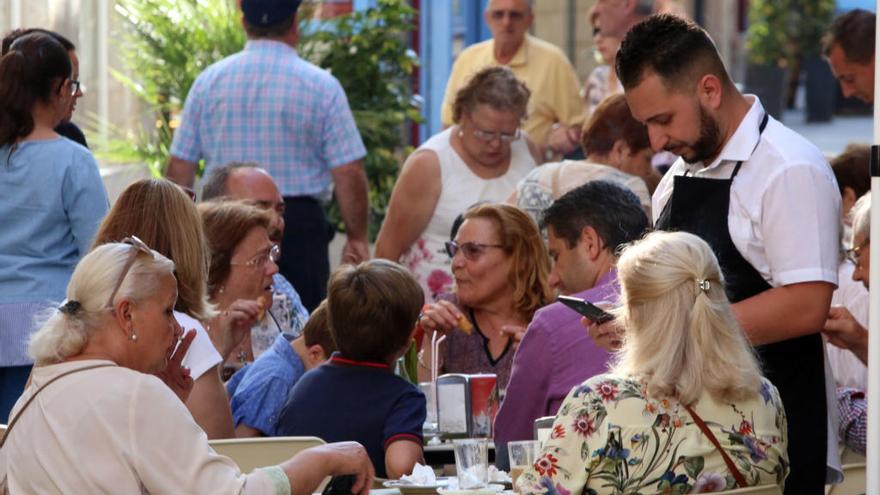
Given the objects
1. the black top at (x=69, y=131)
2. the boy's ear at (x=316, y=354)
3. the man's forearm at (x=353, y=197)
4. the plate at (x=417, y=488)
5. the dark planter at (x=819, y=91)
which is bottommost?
the dark planter at (x=819, y=91)

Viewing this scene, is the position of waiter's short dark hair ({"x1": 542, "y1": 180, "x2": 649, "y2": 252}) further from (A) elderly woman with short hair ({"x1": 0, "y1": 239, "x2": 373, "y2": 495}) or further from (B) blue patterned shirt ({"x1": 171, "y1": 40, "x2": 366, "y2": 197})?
(B) blue patterned shirt ({"x1": 171, "y1": 40, "x2": 366, "y2": 197})

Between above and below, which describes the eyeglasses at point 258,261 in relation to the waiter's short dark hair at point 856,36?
below

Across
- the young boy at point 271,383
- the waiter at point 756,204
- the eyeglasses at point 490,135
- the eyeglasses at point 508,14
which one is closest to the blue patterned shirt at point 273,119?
the eyeglasses at point 490,135

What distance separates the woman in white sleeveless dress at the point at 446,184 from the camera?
6.75 m

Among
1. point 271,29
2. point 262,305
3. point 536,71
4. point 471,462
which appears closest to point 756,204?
point 471,462

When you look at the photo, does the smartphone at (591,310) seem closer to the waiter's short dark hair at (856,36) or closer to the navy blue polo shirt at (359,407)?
the navy blue polo shirt at (359,407)

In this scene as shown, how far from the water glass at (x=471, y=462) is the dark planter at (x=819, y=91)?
23.7m

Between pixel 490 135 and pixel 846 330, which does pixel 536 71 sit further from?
pixel 846 330

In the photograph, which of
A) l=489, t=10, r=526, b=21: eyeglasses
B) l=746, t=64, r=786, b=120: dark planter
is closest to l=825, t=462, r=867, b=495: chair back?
l=489, t=10, r=526, b=21: eyeglasses

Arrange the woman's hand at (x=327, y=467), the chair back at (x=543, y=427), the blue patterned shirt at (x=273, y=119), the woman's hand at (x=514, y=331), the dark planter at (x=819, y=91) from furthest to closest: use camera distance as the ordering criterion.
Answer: the dark planter at (x=819, y=91), the blue patterned shirt at (x=273, y=119), the woman's hand at (x=514, y=331), the chair back at (x=543, y=427), the woman's hand at (x=327, y=467)

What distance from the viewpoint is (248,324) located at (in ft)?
16.9

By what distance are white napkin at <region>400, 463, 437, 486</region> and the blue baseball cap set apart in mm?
3685

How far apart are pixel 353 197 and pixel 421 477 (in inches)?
141

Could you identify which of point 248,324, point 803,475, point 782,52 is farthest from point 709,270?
point 782,52
